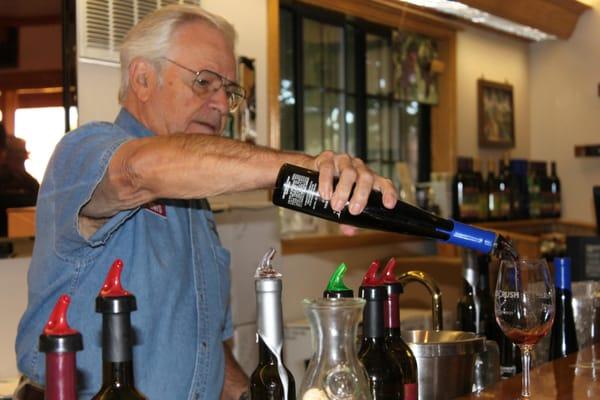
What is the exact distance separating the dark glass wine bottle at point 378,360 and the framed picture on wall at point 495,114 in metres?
3.63

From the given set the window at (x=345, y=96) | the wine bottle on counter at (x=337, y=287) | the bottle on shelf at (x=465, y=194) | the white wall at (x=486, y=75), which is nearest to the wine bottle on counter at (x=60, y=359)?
the wine bottle on counter at (x=337, y=287)

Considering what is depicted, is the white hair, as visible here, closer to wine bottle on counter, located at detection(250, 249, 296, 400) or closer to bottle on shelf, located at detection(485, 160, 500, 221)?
wine bottle on counter, located at detection(250, 249, 296, 400)

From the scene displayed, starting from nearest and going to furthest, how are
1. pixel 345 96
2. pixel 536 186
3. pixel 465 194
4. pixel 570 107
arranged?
pixel 345 96 < pixel 465 194 < pixel 536 186 < pixel 570 107

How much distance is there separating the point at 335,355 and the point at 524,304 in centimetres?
48

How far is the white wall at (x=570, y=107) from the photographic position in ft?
15.2

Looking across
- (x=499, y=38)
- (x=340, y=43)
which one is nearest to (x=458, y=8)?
(x=340, y=43)

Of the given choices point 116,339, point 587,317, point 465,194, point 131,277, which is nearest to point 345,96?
point 465,194

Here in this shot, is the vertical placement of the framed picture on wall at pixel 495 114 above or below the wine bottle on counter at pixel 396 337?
above

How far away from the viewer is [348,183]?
0.98 m

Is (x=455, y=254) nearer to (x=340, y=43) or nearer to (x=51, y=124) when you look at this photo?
(x=340, y=43)

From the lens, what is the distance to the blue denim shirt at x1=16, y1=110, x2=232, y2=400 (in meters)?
1.32

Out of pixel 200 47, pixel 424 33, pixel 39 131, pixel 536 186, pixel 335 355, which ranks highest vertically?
pixel 424 33

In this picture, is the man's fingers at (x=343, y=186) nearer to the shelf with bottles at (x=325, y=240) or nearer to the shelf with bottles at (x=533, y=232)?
Result: the shelf with bottles at (x=325, y=240)

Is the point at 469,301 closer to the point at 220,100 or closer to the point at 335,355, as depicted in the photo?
the point at 220,100
